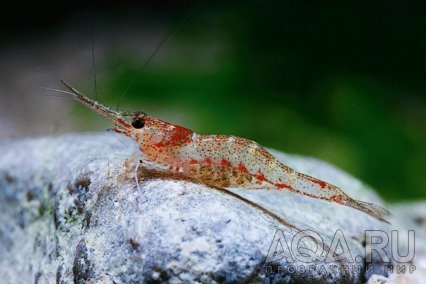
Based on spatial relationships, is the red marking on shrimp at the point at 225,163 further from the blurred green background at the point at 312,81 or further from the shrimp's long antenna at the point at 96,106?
the blurred green background at the point at 312,81

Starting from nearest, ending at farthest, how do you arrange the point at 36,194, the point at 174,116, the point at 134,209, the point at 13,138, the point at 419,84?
the point at 134,209 < the point at 36,194 < the point at 13,138 < the point at 174,116 < the point at 419,84

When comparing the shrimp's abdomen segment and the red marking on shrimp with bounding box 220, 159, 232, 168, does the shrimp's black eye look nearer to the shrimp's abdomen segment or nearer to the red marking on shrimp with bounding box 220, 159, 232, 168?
the shrimp's abdomen segment

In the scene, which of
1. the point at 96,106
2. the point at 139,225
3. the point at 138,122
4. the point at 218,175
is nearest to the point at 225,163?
the point at 218,175

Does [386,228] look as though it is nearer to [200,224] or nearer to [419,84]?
[200,224]

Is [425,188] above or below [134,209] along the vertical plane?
above

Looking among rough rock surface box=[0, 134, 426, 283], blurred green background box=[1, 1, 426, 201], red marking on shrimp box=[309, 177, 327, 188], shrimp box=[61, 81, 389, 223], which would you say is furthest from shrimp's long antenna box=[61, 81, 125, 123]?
blurred green background box=[1, 1, 426, 201]

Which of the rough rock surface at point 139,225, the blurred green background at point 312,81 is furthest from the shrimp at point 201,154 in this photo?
the blurred green background at point 312,81

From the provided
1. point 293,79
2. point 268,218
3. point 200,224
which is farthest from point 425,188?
point 200,224
